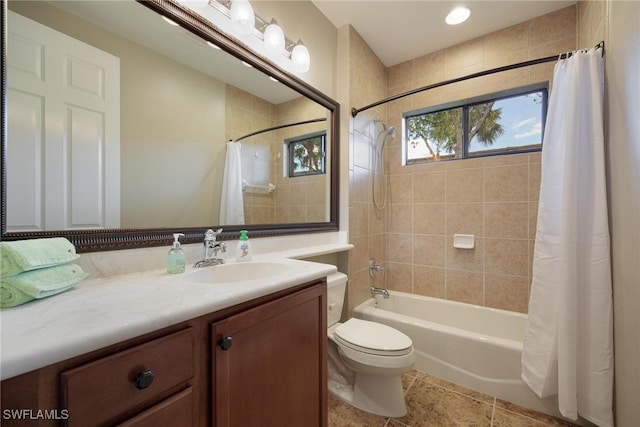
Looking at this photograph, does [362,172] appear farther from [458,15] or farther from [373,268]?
[458,15]

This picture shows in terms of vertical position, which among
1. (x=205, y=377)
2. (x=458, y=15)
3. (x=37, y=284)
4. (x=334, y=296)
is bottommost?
(x=334, y=296)

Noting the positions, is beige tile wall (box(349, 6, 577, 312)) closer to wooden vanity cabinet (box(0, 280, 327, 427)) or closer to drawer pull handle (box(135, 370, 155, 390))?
wooden vanity cabinet (box(0, 280, 327, 427))

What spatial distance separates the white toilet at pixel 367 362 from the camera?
4.49 feet

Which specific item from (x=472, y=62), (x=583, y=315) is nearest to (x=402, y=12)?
(x=472, y=62)

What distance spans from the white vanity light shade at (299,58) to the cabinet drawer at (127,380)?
5.27 feet

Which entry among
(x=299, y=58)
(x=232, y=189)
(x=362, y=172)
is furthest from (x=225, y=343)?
(x=362, y=172)

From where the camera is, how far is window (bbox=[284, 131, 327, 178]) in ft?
5.65

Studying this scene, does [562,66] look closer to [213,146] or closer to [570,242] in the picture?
[570,242]

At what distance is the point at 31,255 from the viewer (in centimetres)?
61

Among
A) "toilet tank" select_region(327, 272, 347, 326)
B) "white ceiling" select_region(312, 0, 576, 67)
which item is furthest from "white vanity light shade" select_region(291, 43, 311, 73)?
"toilet tank" select_region(327, 272, 347, 326)

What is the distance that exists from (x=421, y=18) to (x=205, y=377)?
2555 millimetres

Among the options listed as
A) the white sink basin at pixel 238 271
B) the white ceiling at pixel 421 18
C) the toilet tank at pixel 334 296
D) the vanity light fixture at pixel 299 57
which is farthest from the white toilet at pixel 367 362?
the white ceiling at pixel 421 18

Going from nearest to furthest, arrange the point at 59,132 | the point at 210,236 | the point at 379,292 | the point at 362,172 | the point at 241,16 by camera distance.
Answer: the point at 59,132
the point at 210,236
the point at 241,16
the point at 362,172
the point at 379,292

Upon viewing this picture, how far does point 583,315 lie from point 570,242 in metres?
0.37
